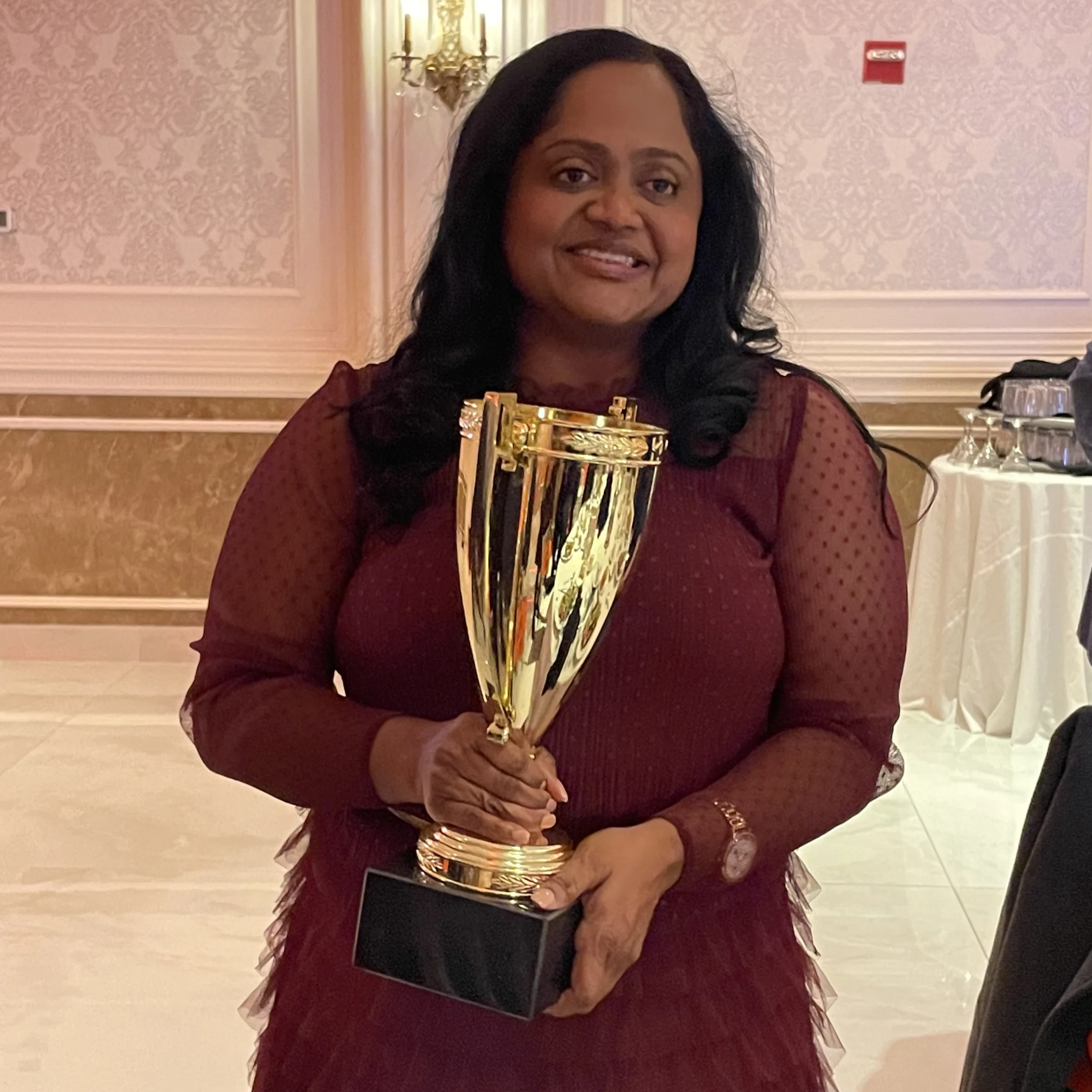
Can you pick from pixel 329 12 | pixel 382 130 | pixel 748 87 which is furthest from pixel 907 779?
pixel 329 12

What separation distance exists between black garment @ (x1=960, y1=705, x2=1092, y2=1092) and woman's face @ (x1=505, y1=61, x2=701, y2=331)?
0.56 metres

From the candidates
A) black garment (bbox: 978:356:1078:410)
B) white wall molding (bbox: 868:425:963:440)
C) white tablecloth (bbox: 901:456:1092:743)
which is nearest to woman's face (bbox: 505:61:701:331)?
white tablecloth (bbox: 901:456:1092:743)

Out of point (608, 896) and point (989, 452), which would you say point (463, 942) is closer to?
point (608, 896)

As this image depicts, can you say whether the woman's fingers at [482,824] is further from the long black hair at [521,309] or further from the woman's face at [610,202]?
the woman's face at [610,202]

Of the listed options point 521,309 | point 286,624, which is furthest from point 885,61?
point 286,624

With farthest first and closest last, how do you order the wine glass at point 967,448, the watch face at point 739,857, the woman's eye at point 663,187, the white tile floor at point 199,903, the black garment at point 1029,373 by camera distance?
1. the black garment at point 1029,373
2. the wine glass at point 967,448
3. the white tile floor at point 199,903
4. the woman's eye at point 663,187
5. the watch face at point 739,857

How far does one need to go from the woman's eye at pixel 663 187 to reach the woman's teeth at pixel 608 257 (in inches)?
2.5

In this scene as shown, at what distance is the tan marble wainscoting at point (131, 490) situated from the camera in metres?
4.69

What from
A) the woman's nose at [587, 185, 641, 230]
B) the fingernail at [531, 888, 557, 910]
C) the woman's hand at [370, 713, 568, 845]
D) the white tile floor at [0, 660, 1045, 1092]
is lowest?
the white tile floor at [0, 660, 1045, 1092]

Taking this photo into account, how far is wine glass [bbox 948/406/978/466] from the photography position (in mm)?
3898

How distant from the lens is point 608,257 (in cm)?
104

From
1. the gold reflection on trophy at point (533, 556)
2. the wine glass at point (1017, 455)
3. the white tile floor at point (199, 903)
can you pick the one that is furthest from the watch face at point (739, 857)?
the wine glass at point (1017, 455)

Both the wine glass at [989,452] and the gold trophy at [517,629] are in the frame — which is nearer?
the gold trophy at [517,629]

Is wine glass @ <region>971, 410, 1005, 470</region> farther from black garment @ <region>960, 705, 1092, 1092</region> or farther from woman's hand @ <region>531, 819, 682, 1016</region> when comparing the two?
woman's hand @ <region>531, 819, 682, 1016</region>
